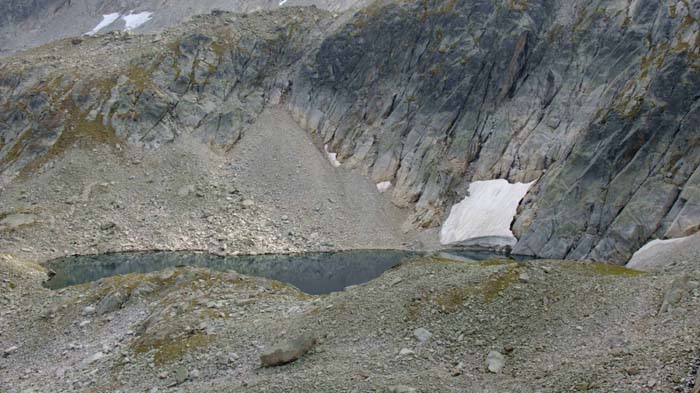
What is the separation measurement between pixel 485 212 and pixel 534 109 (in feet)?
55.5

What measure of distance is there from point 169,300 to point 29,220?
42.6 metres

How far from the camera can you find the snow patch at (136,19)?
139000 mm

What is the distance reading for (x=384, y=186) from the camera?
250 ft

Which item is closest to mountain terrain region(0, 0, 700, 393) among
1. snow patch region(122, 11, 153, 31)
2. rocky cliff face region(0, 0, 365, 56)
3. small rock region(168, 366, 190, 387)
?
small rock region(168, 366, 190, 387)

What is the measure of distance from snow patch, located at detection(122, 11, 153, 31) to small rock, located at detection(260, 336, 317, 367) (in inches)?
5449

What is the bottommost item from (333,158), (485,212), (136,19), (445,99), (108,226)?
(485,212)

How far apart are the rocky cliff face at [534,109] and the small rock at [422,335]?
112 ft

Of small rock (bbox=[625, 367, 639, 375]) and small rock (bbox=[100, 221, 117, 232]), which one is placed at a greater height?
small rock (bbox=[625, 367, 639, 375])

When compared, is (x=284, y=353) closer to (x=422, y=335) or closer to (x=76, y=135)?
(x=422, y=335)

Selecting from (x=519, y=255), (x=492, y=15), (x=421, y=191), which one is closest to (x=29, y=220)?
(x=421, y=191)

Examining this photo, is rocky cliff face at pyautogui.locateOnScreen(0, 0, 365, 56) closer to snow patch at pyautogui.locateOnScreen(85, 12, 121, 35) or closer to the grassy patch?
snow patch at pyautogui.locateOnScreen(85, 12, 121, 35)

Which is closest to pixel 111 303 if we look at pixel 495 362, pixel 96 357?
pixel 96 357

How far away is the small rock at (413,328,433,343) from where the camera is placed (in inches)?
775

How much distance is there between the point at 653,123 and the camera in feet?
169
